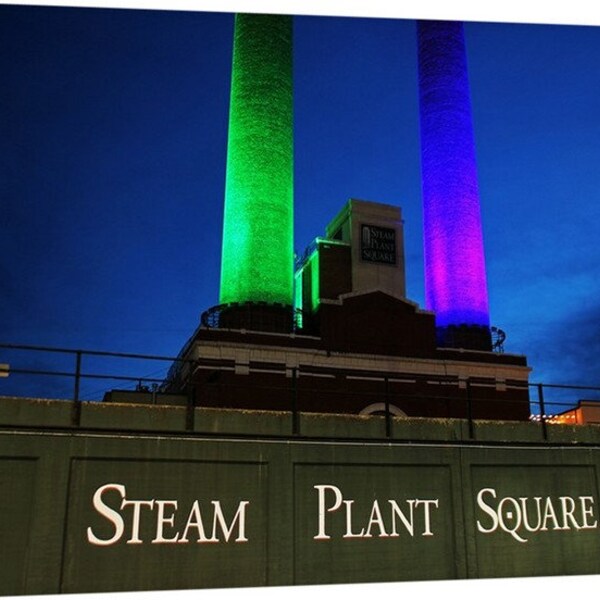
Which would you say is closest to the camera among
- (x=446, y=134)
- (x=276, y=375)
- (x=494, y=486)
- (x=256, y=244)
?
(x=494, y=486)

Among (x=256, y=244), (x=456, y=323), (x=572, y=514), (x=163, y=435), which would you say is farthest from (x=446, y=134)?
(x=163, y=435)

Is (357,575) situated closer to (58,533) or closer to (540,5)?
(58,533)

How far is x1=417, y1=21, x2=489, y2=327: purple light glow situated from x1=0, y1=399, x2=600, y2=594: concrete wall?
1098 inches

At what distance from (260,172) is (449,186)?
1309 cm

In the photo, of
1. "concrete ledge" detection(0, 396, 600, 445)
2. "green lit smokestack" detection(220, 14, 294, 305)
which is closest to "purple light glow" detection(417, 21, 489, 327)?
"green lit smokestack" detection(220, 14, 294, 305)

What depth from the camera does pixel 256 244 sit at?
35531 mm

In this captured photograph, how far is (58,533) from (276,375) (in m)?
21.2

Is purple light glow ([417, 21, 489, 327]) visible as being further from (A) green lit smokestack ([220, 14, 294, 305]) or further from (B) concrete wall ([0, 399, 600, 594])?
(B) concrete wall ([0, 399, 600, 594])

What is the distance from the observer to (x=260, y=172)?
3628cm

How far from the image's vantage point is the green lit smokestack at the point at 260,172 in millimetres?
35438

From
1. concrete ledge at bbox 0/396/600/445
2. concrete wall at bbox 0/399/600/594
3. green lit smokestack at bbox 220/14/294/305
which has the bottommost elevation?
concrete wall at bbox 0/399/600/594

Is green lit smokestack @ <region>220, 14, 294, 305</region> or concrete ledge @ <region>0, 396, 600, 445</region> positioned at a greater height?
green lit smokestack @ <region>220, 14, 294, 305</region>

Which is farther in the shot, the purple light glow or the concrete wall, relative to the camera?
the purple light glow

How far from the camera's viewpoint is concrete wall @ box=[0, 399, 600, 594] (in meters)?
9.99
